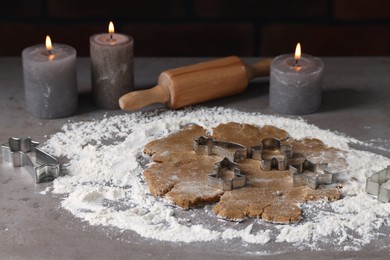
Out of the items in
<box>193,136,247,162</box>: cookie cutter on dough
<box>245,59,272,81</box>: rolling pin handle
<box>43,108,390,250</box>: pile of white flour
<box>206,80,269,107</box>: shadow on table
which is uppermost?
<box>245,59,272,81</box>: rolling pin handle

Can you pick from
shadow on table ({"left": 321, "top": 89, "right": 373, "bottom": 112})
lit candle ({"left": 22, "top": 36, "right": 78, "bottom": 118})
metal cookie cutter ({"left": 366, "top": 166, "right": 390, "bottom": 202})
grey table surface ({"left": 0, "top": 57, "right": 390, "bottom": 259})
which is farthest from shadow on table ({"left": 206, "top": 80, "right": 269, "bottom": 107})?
metal cookie cutter ({"left": 366, "top": 166, "right": 390, "bottom": 202})

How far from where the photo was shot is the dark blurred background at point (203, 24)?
5.75 ft

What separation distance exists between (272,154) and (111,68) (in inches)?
11.8

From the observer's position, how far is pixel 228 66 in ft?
4.43

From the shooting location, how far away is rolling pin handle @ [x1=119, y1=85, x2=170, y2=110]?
1.25 metres

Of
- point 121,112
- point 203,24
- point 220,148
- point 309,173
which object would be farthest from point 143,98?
point 203,24

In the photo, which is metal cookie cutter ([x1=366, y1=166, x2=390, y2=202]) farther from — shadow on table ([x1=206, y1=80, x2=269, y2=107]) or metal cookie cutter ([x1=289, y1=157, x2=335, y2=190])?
shadow on table ([x1=206, y1=80, x2=269, y2=107])

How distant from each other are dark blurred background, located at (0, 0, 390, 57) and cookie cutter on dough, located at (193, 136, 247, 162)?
643mm

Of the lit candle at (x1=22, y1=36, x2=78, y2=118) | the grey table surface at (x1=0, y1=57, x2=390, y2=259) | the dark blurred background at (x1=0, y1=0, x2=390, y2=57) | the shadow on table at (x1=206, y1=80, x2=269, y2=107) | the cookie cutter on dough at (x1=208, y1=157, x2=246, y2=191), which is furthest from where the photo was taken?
the dark blurred background at (x1=0, y1=0, x2=390, y2=57)

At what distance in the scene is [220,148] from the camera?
115 centimetres

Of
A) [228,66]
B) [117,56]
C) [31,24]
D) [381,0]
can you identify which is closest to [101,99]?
[117,56]

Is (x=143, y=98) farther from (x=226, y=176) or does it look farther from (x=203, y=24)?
(x=203, y=24)

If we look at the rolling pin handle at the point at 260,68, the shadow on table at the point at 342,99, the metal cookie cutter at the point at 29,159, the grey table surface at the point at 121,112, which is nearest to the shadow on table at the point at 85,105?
the grey table surface at the point at 121,112

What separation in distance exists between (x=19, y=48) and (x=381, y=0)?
78 centimetres
